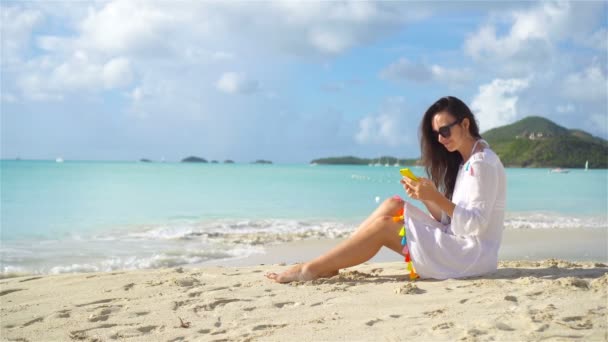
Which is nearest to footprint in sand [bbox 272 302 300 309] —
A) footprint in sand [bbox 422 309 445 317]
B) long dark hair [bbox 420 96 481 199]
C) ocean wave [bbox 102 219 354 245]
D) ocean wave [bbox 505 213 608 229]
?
footprint in sand [bbox 422 309 445 317]

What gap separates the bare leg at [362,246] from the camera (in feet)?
16.0

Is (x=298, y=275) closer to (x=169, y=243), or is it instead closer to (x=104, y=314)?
(x=104, y=314)

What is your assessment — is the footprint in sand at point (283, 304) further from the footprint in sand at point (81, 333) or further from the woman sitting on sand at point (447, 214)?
the footprint in sand at point (81, 333)

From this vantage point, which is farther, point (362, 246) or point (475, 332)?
point (362, 246)

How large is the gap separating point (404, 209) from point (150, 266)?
199 inches

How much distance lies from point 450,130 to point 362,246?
53.5 inches

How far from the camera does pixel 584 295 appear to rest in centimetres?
385

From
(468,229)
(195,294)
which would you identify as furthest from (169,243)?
(468,229)

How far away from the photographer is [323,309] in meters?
4.11

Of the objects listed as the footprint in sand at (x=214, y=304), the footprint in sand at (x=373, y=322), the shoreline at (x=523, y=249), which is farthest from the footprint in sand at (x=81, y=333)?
the shoreline at (x=523, y=249)

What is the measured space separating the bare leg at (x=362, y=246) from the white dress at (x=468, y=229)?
0.21m

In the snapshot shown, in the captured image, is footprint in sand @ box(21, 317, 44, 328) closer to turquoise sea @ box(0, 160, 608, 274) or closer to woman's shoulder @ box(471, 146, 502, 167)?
turquoise sea @ box(0, 160, 608, 274)

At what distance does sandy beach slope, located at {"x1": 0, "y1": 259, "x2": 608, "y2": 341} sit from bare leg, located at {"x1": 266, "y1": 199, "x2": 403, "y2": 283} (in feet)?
0.47

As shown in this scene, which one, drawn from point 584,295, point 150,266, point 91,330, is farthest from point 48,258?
point 584,295
